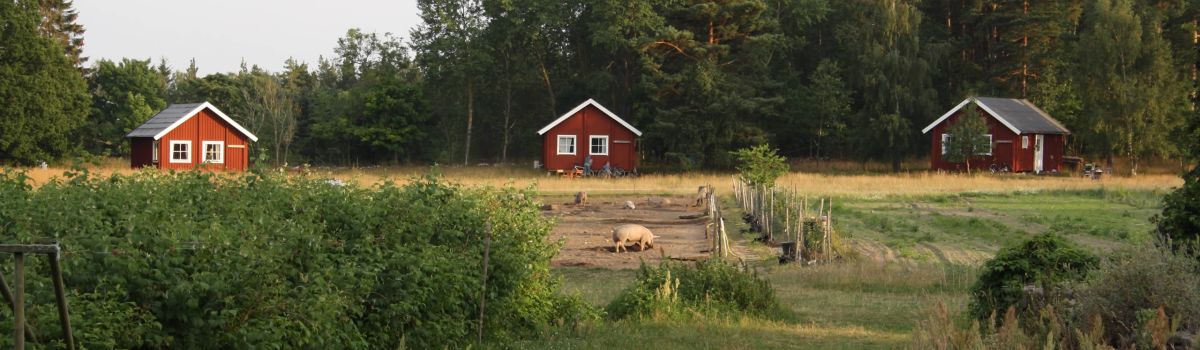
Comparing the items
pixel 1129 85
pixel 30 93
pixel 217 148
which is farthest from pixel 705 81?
pixel 30 93

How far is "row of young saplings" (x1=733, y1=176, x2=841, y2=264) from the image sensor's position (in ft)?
71.2

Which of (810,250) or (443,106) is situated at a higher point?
(443,106)

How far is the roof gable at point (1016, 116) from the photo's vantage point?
5825cm

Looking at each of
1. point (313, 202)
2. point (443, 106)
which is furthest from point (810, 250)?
point (443, 106)

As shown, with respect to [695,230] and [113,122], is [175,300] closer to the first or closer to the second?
[695,230]

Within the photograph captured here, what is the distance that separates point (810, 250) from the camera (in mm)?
21969

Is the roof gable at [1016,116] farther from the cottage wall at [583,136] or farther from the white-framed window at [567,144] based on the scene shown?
the white-framed window at [567,144]

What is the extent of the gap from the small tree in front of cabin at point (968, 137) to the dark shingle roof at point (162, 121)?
3767 cm

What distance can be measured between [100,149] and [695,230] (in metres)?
56.8

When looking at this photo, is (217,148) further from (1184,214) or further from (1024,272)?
(1184,214)

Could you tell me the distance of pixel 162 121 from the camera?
182 ft

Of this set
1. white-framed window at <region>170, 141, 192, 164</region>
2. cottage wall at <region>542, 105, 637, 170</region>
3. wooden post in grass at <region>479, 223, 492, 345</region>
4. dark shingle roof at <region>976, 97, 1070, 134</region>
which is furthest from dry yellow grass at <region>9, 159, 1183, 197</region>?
wooden post in grass at <region>479, 223, 492, 345</region>

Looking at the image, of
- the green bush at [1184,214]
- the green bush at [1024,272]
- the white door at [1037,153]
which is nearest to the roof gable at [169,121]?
the white door at [1037,153]

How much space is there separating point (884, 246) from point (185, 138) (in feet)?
132
